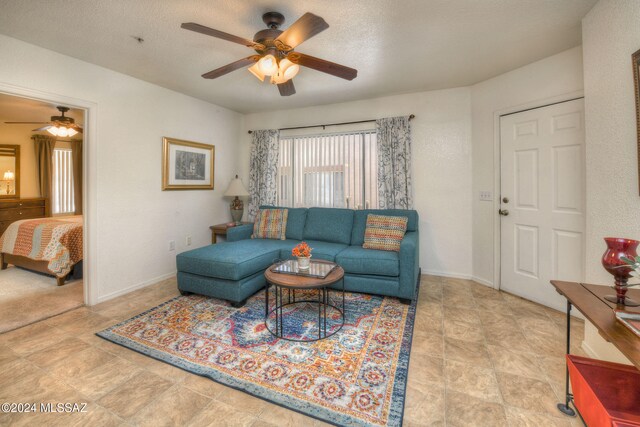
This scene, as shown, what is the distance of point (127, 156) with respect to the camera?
3100 mm

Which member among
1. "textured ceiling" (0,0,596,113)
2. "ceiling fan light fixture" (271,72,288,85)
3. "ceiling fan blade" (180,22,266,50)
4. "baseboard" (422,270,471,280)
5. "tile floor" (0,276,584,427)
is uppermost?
"textured ceiling" (0,0,596,113)

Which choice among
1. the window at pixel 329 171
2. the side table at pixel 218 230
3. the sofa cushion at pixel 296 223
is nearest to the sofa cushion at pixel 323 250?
the sofa cushion at pixel 296 223

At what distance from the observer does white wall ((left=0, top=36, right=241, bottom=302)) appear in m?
2.48

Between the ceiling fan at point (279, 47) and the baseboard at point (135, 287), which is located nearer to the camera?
the ceiling fan at point (279, 47)

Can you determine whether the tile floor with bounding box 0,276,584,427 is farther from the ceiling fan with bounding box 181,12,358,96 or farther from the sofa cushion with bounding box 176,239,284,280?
the ceiling fan with bounding box 181,12,358,96

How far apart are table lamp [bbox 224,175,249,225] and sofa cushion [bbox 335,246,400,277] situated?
2.12m

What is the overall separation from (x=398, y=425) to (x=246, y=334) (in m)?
1.31

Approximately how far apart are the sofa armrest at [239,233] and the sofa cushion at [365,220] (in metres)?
1.51

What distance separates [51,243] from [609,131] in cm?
556

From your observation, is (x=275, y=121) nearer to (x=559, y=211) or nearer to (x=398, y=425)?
(x=559, y=211)

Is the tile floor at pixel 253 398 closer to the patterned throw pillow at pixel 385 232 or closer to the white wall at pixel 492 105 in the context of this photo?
the patterned throw pillow at pixel 385 232

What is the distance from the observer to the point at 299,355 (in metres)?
1.92

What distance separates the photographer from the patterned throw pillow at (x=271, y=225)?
12.3 ft

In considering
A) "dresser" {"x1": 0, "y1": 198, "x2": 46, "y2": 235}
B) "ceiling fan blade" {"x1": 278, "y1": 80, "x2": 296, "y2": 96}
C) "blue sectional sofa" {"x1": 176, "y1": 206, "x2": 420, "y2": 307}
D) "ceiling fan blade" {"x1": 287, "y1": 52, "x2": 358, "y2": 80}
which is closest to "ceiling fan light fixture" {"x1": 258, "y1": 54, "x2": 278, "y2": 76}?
"ceiling fan blade" {"x1": 287, "y1": 52, "x2": 358, "y2": 80}
